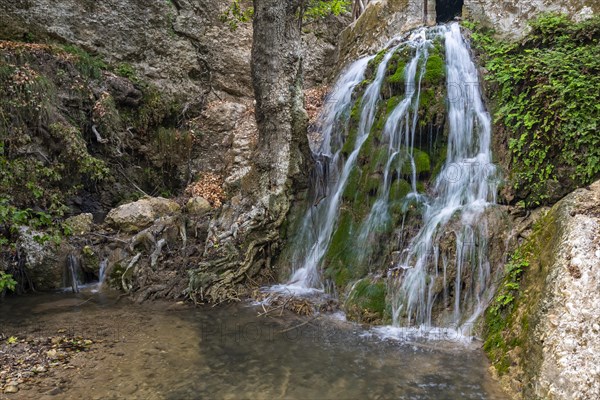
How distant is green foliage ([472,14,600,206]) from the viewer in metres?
5.27

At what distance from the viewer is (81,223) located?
7.97 meters

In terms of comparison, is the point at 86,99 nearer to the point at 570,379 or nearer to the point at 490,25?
the point at 490,25

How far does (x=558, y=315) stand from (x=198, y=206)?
6.69 meters

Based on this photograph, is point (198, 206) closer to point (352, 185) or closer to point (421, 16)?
point (352, 185)

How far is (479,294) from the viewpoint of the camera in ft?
17.0

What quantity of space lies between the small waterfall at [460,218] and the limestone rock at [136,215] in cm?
491

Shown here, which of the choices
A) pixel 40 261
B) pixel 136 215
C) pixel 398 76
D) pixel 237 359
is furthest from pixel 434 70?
pixel 40 261

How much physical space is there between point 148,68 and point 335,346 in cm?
950

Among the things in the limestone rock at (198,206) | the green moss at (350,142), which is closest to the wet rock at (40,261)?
the limestone rock at (198,206)

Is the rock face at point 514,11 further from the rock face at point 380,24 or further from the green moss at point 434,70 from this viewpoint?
the green moss at point 434,70

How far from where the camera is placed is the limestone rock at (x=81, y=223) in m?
7.76

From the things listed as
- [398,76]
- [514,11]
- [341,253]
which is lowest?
[341,253]

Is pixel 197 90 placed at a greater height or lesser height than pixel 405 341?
greater

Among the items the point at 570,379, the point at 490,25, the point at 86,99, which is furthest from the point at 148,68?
the point at 570,379
